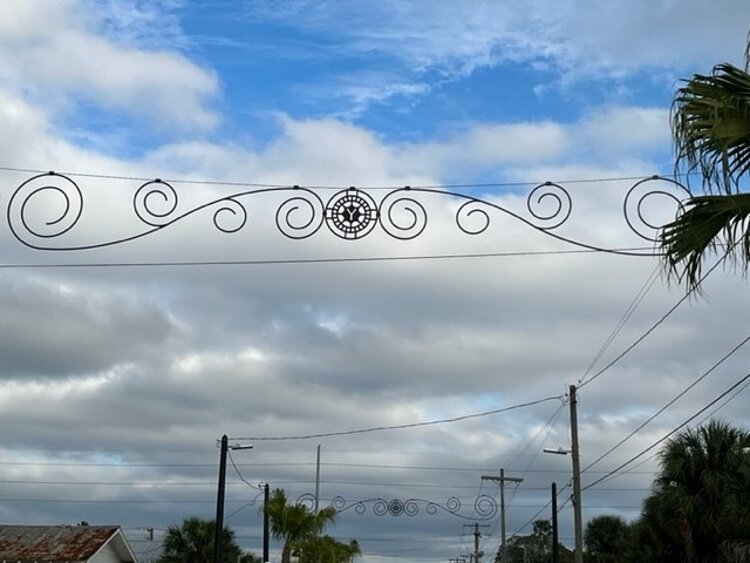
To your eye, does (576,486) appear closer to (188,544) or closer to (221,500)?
(221,500)

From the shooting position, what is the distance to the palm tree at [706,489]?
99.7ft

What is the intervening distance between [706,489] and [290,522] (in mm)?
11486

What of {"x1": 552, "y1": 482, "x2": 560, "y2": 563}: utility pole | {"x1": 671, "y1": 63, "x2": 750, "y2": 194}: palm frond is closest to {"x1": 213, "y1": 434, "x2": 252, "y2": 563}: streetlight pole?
{"x1": 552, "y1": 482, "x2": 560, "y2": 563}: utility pole

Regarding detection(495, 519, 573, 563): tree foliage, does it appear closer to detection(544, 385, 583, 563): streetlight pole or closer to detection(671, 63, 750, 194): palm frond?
detection(544, 385, 583, 563): streetlight pole

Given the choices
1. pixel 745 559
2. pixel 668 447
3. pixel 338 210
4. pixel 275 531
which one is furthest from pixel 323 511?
pixel 338 210

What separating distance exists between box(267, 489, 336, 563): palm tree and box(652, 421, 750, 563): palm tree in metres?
9.69

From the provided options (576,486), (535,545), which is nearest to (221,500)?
(576,486)

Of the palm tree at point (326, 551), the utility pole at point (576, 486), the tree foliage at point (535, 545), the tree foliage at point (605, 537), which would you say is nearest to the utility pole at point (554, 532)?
the tree foliage at point (605, 537)

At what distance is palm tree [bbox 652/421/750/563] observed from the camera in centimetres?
3038

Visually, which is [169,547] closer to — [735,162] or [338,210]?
[338,210]

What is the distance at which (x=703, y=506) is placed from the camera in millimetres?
32250

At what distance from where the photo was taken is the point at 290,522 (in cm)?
3528

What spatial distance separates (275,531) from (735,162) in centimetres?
2864

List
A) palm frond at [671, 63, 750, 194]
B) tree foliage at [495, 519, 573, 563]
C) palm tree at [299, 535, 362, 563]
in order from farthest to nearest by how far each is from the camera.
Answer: tree foliage at [495, 519, 573, 563], palm tree at [299, 535, 362, 563], palm frond at [671, 63, 750, 194]
